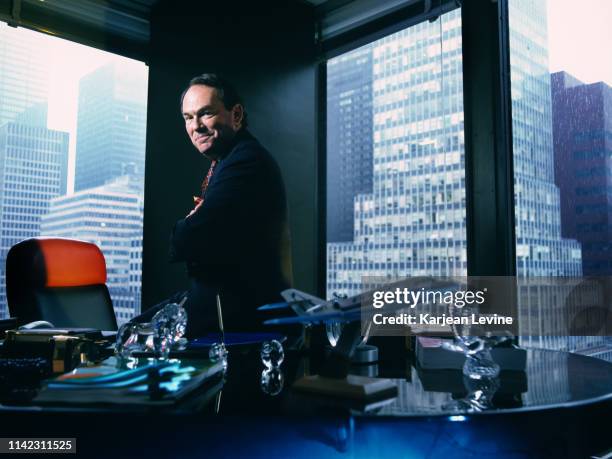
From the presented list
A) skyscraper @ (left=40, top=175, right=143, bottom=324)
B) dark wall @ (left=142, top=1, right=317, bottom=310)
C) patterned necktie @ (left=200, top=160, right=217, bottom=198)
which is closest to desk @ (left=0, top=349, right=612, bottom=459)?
dark wall @ (left=142, top=1, right=317, bottom=310)

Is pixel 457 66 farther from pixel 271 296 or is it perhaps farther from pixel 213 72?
pixel 271 296

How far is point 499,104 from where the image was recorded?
2424 mm

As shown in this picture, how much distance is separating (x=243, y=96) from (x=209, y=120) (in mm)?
261

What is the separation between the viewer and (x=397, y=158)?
9.91 feet

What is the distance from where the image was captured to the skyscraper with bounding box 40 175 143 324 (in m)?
3.00

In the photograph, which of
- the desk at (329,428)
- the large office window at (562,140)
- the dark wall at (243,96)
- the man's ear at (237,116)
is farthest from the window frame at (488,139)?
the desk at (329,428)

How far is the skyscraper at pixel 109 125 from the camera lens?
10.4ft

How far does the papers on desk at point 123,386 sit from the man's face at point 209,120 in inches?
86.7

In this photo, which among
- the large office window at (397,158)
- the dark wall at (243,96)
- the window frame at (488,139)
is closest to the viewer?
the window frame at (488,139)

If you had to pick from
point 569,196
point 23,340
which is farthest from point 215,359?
point 569,196

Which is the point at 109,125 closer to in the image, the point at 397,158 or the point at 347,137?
the point at 347,137

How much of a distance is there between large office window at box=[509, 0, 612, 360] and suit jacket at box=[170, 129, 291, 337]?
1.33 m

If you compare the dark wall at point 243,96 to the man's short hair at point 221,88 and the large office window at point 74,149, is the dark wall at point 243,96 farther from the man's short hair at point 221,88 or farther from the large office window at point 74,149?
the large office window at point 74,149

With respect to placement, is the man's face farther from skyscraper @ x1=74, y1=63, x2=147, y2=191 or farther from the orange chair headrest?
the orange chair headrest
